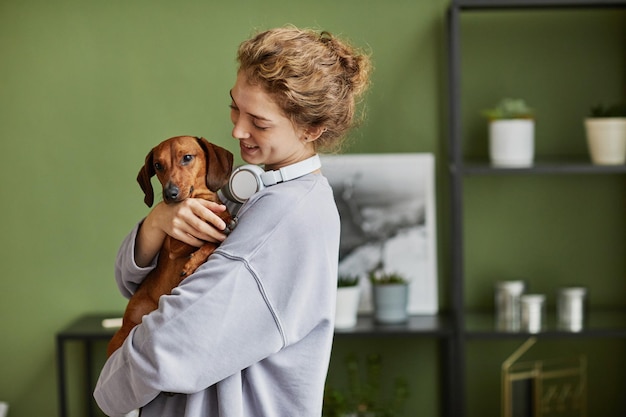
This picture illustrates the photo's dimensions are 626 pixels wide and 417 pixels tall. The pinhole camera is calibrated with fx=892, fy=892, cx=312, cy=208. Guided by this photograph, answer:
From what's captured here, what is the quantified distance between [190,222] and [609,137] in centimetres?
188

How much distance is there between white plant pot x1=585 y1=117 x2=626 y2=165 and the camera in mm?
2822

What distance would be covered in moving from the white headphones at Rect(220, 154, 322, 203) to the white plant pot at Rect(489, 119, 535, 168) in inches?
62.4

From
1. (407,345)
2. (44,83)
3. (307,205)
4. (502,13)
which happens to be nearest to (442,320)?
(407,345)

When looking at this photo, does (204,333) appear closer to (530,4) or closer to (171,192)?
(171,192)

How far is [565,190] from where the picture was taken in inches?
121

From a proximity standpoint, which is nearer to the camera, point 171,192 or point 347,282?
point 171,192

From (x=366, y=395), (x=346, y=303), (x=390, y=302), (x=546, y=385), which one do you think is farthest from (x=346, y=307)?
(x=546, y=385)

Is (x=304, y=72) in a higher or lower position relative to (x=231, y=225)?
higher

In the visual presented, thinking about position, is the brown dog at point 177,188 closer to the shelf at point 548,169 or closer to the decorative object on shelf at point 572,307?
the shelf at point 548,169

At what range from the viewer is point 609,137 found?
282 cm

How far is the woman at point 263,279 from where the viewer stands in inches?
48.7

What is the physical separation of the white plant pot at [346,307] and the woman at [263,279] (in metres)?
1.47

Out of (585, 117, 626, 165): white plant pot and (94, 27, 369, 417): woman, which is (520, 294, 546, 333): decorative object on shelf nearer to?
(585, 117, 626, 165): white plant pot

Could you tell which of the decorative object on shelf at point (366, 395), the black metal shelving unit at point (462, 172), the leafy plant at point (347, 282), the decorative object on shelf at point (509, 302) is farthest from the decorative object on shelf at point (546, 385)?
the leafy plant at point (347, 282)
